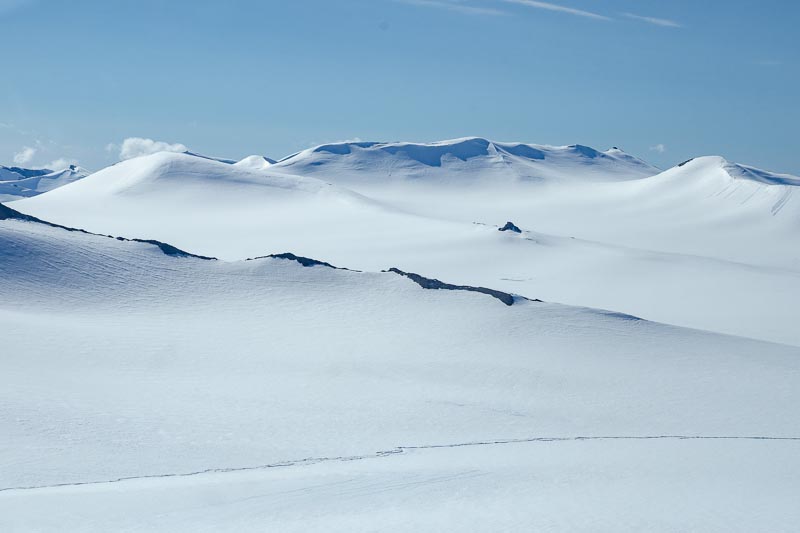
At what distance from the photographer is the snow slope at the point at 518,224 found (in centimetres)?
4897

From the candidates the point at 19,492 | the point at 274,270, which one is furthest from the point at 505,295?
the point at 19,492

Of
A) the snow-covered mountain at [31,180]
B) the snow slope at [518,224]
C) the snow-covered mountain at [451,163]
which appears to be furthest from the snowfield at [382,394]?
the snow-covered mountain at [31,180]

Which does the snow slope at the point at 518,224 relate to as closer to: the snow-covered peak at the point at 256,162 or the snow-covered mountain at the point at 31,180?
the snow-covered peak at the point at 256,162

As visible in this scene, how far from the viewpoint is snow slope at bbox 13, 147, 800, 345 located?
49.0 m

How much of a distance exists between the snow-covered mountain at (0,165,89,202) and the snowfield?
106 meters

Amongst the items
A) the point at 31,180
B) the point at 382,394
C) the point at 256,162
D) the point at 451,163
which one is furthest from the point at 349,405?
the point at 31,180

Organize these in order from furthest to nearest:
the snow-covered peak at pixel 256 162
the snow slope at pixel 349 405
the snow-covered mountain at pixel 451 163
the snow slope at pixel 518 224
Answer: the snow-covered peak at pixel 256 162 < the snow-covered mountain at pixel 451 163 < the snow slope at pixel 518 224 < the snow slope at pixel 349 405

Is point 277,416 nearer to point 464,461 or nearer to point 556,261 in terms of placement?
point 464,461

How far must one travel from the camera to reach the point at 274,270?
35.1 m

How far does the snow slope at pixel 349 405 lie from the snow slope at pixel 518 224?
13314 mm

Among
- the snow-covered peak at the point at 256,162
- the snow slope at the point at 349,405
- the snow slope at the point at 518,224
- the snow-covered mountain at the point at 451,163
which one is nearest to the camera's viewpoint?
the snow slope at the point at 349,405

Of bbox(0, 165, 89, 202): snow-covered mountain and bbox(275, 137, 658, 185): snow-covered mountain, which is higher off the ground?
bbox(275, 137, 658, 185): snow-covered mountain

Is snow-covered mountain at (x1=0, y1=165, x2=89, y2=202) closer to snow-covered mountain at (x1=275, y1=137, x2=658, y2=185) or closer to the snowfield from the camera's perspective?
snow-covered mountain at (x1=275, y1=137, x2=658, y2=185)

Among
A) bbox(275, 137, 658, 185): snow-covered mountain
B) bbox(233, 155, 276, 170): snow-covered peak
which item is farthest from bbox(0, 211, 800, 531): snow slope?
bbox(233, 155, 276, 170): snow-covered peak
